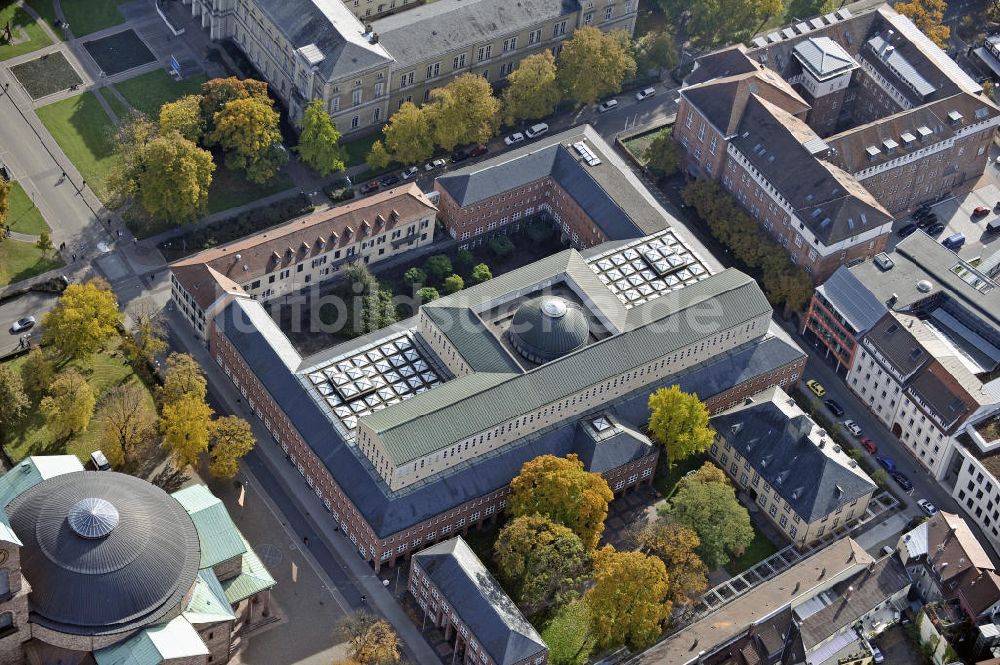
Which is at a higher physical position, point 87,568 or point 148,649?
point 87,568

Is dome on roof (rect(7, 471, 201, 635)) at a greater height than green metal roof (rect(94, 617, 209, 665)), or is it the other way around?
dome on roof (rect(7, 471, 201, 635))

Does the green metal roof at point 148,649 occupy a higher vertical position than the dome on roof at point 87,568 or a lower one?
lower

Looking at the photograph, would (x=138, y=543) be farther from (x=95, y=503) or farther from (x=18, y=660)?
(x=18, y=660)

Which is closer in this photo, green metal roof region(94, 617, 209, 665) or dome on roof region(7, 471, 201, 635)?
dome on roof region(7, 471, 201, 635)

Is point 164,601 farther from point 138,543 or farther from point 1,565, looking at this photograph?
point 1,565

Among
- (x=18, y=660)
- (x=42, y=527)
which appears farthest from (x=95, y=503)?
(x=18, y=660)

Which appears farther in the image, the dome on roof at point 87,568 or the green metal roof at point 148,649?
the green metal roof at point 148,649

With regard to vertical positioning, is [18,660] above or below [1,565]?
below
